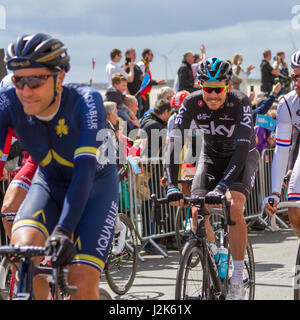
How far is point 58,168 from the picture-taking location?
4391mm

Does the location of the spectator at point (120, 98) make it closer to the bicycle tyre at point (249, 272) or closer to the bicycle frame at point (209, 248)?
the bicycle tyre at point (249, 272)

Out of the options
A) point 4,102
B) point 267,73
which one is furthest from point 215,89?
point 267,73

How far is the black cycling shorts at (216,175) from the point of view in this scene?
6074 mm

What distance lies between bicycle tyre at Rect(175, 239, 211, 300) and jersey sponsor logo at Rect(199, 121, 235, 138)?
1.25 meters

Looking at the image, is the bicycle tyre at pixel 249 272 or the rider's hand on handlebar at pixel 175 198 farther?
the bicycle tyre at pixel 249 272

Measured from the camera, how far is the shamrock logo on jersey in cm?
424

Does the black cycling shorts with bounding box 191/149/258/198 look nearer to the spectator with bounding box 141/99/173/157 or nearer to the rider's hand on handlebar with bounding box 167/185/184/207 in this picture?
the rider's hand on handlebar with bounding box 167/185/184/207

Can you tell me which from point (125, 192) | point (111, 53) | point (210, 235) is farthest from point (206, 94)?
point (111, 53)

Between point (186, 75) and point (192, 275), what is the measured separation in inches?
422

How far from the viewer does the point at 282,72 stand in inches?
834

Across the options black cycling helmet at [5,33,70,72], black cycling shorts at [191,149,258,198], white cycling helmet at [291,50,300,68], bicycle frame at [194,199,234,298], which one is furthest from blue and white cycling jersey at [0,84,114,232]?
white cycling helmet at [291,50,300,68]

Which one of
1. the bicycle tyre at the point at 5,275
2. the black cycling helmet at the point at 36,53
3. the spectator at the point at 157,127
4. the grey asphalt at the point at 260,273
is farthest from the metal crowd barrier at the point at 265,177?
the black cycling helmet at the point at 36,53

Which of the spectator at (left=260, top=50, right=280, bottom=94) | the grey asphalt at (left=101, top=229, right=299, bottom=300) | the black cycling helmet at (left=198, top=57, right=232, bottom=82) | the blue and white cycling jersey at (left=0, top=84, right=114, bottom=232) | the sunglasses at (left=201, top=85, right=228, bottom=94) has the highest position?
the spectator at (left=260, top=50, right=280, bottom=94)
